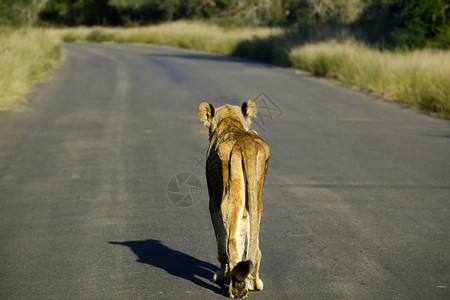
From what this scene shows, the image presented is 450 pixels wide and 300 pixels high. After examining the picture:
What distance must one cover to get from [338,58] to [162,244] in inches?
675

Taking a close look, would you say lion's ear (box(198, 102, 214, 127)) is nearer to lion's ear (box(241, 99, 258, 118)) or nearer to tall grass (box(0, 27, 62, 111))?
lion's ear (box(241, 99, 258, 118))

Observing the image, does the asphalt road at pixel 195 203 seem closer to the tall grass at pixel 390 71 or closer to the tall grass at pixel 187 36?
the tall grass at pixel 390 71

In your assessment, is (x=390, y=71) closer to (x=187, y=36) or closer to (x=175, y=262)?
(x=175, y=262)

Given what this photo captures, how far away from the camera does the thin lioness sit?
159 inches

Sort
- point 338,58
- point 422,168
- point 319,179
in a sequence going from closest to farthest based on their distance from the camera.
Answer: point 319,179 → point 422,168 → point 338,58

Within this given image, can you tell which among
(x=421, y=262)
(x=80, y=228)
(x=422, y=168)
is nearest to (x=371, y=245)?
(x=421, y=262)

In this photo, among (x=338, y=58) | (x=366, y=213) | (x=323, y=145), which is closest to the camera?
(x=366, y=213)

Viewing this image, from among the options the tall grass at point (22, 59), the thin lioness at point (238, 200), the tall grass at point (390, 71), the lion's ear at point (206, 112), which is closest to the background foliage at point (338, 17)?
the tall grass at point (390, 71)

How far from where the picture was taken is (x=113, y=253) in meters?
5.49

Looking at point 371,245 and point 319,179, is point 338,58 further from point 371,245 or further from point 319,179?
point 371,245

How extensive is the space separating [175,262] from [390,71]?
14.2m

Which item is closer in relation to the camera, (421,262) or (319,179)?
(421,262)

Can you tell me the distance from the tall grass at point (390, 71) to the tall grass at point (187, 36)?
9.87 meters

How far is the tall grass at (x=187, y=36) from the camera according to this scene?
1470 inches
